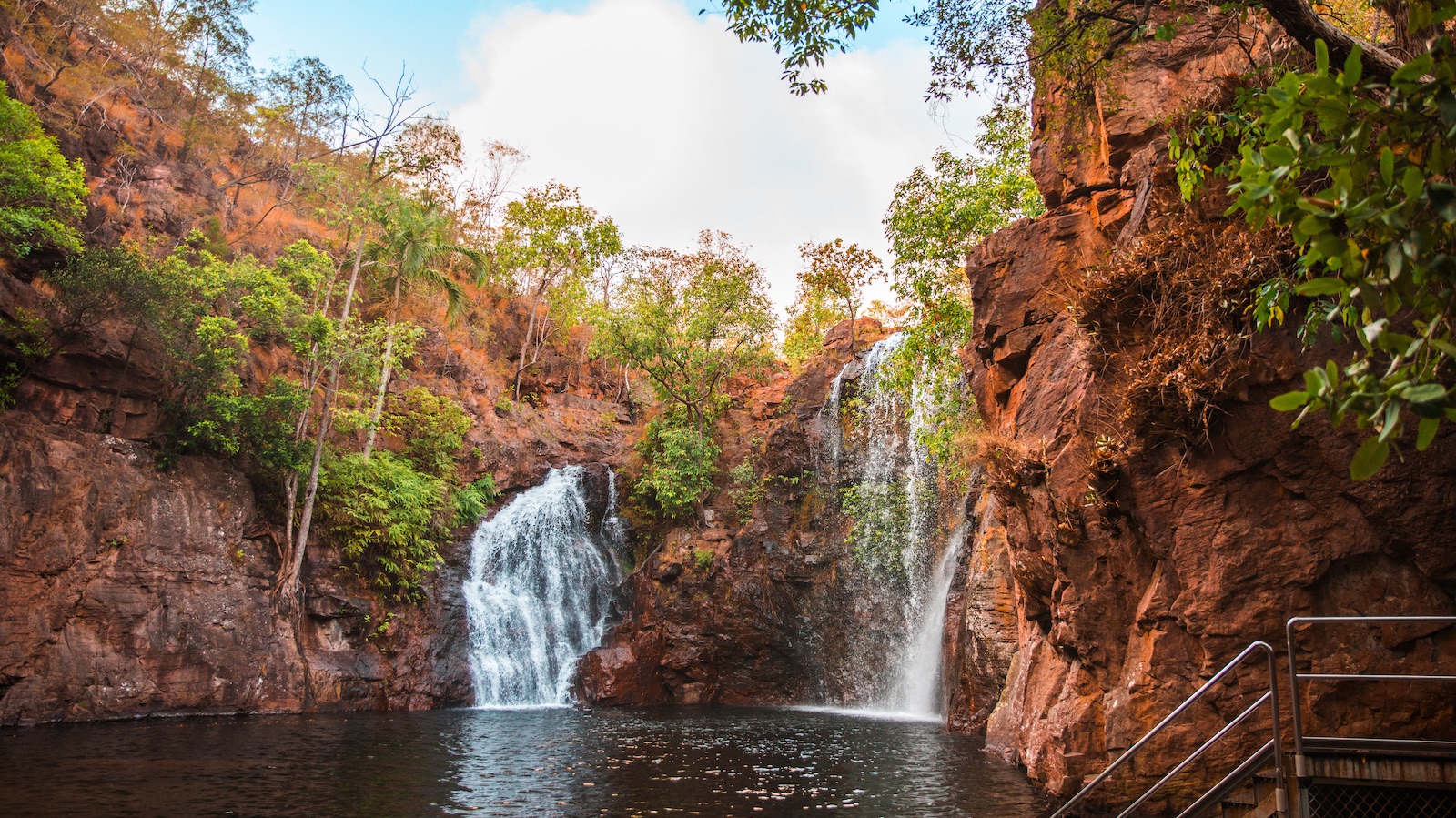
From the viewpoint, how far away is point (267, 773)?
11.3 m

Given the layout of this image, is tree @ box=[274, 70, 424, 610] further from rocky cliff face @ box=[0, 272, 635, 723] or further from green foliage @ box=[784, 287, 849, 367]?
green foliage @ box=[784, 287, 849, 367]

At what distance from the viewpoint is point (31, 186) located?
17.0 m

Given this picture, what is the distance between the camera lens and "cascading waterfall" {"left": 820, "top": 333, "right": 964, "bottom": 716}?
20.9 m

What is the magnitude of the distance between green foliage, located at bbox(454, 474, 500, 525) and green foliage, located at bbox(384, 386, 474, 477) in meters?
0.95

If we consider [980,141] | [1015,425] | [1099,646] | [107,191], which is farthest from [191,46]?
[1099,646]

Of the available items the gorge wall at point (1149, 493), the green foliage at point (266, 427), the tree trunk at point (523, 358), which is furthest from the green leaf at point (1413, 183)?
the tree trunk at point (523, 358)

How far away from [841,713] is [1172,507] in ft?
45.7

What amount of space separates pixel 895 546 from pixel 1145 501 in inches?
555

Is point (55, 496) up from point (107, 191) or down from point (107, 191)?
down

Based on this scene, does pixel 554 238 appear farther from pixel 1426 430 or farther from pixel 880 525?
pixel 1426 430

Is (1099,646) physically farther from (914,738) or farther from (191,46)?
(191,46)

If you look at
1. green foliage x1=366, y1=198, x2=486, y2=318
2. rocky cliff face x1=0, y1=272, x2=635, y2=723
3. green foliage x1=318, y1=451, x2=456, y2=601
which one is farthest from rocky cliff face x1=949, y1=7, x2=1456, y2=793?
green foliage x1=366, y1=198, x2=486, y2=318

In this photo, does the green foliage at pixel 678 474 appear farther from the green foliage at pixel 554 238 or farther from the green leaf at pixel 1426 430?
the green leaf at pixel 1426 430

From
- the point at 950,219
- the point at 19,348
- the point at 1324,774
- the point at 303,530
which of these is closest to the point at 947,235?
the point at 950,219
